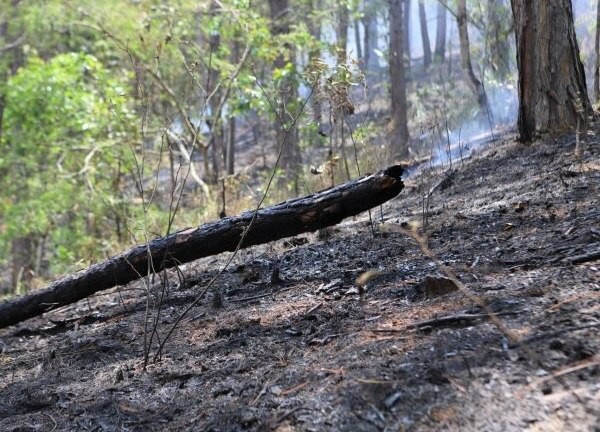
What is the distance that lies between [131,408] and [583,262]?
1.82 m

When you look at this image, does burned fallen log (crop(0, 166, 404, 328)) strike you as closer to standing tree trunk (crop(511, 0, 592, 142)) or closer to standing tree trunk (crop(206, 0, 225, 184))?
standing tree trunk (crop(511, 0, 592, 142))

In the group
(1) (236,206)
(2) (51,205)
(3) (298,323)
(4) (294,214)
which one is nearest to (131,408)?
(3) (298,323)

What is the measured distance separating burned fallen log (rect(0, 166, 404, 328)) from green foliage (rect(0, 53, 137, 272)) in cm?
534

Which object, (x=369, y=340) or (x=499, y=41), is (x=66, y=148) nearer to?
(x=369, y=340)

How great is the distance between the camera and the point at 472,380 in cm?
A: 151

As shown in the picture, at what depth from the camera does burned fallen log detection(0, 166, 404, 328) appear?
280 cm

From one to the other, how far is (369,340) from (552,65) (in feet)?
13.0

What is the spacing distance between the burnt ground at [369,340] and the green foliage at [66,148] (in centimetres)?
596

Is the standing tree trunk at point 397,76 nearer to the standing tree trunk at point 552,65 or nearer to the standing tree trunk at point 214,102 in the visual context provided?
the standing tree trunk at point 214,102

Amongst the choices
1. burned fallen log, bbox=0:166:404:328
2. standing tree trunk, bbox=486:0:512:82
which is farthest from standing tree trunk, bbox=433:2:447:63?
burned fallen log, bbox=0:166:404:328

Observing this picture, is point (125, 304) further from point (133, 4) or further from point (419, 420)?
point (133, 4)

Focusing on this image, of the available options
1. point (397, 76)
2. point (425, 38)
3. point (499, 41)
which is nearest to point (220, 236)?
point (397, 76)

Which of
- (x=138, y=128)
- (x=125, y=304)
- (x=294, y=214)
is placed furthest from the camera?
(x=138, y=128)

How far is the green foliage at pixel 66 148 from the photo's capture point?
941cm
